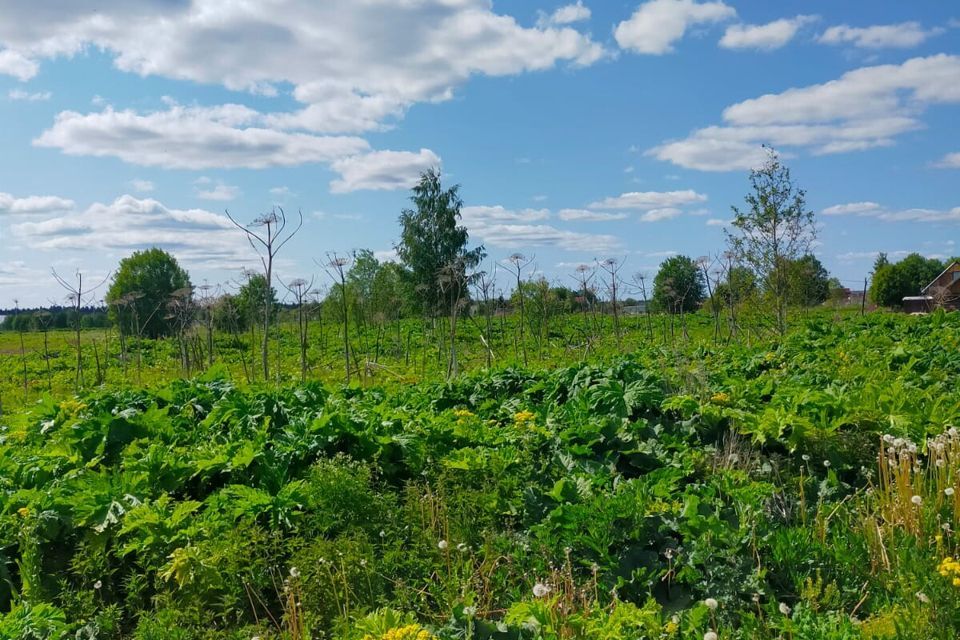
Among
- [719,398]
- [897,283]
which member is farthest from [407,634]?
[897,283]

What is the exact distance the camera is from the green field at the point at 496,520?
122 inches

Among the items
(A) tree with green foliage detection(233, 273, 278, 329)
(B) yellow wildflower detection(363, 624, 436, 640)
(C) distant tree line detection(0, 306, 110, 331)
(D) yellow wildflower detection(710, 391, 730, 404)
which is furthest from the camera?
(C) distant tree line detection(0, 306, 110, 331)

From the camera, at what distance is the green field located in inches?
122

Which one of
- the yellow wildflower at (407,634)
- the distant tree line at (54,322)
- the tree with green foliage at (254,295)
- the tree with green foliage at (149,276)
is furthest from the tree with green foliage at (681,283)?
the tree with green foliage at (149,276)

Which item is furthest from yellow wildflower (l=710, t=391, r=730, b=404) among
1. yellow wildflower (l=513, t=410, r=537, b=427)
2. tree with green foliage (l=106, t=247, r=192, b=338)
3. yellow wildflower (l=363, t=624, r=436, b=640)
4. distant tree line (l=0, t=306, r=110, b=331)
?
tree with green foliage (l=106, t=247, r=192, b=338)

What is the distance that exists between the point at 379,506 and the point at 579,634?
1.47m

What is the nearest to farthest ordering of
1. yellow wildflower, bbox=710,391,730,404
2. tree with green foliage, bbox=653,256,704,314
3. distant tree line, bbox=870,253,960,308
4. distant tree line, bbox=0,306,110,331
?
yellow wildflower, bbox=710,391,730,404
distant tree line, bbox=0,306,110,331
tree with green foliage, bbox=653,256,704,314
distant tree line, bbox=870,253,960,308

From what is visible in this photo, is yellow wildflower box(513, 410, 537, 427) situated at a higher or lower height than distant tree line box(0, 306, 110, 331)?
lower

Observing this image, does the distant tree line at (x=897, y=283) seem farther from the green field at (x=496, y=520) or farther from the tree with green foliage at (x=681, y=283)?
the green field at (x=496, y=520)

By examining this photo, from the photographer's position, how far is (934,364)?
7.34 m

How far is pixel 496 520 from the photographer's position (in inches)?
159

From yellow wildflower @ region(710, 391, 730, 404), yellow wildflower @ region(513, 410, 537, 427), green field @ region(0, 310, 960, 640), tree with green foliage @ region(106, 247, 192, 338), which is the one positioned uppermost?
tree with green foliage @ region(106, 247, 192, 338)

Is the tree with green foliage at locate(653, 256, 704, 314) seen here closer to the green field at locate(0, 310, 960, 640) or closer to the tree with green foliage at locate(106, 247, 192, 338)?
the green field at locate(0, 310, 960, 640)

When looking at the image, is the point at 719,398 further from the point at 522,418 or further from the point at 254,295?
the point at 254,295
